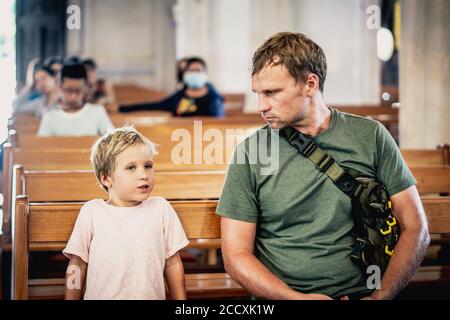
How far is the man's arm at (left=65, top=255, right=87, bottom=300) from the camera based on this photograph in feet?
10.0

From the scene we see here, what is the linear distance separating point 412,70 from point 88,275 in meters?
4.29

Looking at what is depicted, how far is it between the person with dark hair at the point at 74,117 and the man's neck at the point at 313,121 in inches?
136

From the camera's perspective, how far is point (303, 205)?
3055 millimetres

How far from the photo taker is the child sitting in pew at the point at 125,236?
9.94ft

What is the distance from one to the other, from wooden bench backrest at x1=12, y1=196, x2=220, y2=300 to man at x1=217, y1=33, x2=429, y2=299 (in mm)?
278

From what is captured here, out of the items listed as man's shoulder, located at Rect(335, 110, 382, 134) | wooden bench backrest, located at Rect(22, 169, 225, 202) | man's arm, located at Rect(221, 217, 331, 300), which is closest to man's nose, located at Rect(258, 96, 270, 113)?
man's shoulder, located at Rect(335, 110, 382, 134)

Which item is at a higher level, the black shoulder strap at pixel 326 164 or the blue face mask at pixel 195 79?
the blue face mask at pixel 195 79

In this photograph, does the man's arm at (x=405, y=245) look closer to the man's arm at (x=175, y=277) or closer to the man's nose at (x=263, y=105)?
the man's nose at (x=263, y=105)

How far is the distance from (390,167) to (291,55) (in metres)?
0.59

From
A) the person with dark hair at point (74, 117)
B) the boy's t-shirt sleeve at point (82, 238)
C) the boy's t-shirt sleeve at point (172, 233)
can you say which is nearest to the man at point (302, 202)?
the boy's t-shirt sleeve at point (172, 233)

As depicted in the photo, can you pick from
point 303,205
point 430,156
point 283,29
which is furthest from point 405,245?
point 283,29

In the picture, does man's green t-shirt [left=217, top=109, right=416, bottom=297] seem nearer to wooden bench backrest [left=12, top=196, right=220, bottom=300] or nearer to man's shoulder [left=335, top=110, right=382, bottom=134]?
man's shoulder [left=335, top=110, right=382, bottom=134]

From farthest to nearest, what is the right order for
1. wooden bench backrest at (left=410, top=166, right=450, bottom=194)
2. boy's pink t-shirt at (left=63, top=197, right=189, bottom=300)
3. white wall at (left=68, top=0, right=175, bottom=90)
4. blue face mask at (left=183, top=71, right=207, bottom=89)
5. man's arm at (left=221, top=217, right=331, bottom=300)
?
white wall at (left=68, top=0, right=175, bottom=90) → blue face mask at (left=183, top=71, right=207, bottom=89) → wooden bench backrest at (left=410, top=166, right=450, bottom=194) → boy's pink t-shirt at (left=63, top=197, right=189, bottom=300) → man's arm at (left=221, top=217, right=331, bottom=300)

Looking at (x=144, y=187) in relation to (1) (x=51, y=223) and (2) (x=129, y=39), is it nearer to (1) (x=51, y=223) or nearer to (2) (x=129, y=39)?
(1) (x=51, y=223)
